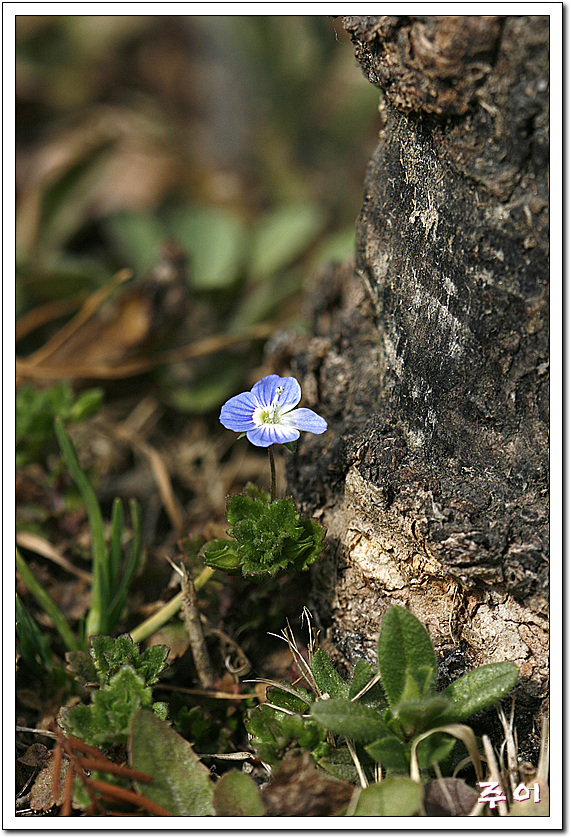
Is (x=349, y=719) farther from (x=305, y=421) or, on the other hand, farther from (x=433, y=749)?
(x=305, y=421)

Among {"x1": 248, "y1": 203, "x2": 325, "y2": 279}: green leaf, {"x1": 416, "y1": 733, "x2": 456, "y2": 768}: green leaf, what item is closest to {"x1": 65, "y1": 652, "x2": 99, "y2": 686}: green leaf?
{"x1": 416, "y1": 733, "x2": 456, "y2": 768}: green leaf

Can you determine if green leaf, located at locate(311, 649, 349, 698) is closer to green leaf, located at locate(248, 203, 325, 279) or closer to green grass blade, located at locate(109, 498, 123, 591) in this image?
green grass blade, located at locate(109, 498, 123, 591)

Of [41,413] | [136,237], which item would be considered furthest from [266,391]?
[136,237]

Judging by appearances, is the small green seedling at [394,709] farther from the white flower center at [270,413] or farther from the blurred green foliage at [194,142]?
the blurred green foliage at [194,142]

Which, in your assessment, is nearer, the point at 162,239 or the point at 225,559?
the point at 225,559
